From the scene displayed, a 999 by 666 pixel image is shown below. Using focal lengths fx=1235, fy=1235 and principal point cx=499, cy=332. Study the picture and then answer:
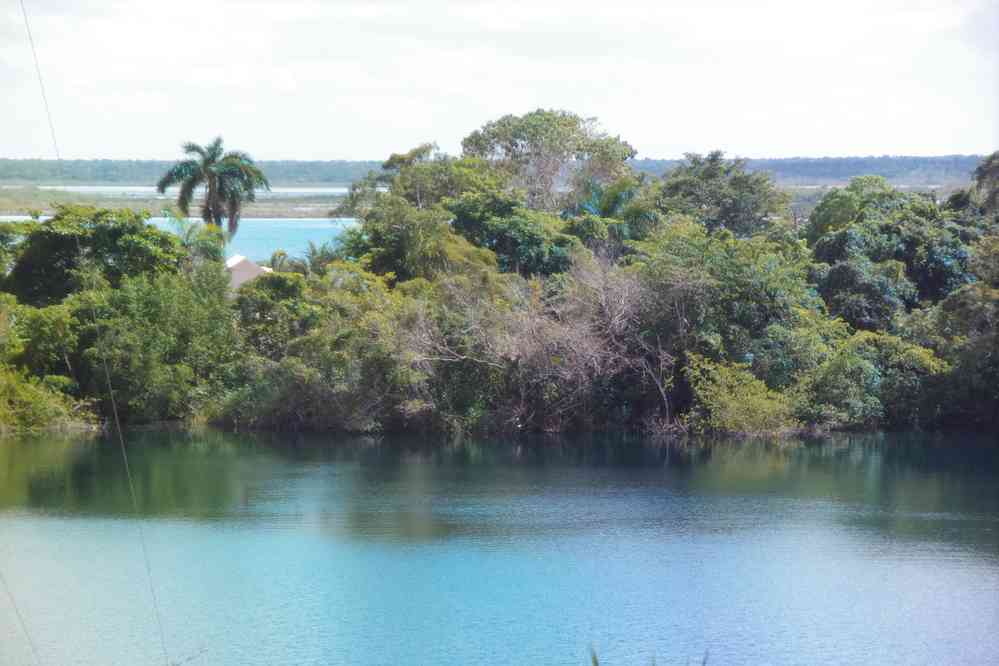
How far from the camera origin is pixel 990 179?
44.2 m

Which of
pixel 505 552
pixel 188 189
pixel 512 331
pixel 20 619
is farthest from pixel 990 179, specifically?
pixel 20 619

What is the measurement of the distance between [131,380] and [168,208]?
29.1 ft

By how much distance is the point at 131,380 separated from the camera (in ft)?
119

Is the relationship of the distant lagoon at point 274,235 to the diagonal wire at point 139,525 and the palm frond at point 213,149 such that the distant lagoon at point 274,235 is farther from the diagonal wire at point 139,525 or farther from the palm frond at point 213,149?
the diagonal wire at point 139,525

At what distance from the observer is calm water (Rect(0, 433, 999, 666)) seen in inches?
770

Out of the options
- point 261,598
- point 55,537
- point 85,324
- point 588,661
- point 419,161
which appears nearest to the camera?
point 588,661

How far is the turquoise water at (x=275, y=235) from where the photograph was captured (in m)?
111

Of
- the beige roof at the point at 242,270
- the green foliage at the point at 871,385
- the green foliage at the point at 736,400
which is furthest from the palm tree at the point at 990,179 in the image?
the beige roof at the point at 242,270

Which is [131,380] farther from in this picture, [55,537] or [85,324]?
[55,537]

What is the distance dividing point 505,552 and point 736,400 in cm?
1168

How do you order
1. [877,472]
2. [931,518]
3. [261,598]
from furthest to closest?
[877,472], [931,518], [261,598]

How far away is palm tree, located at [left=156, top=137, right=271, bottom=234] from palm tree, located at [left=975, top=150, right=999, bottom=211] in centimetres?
2787

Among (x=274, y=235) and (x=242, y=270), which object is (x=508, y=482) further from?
(x=274, y=235)

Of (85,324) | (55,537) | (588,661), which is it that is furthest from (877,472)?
(85,324)
